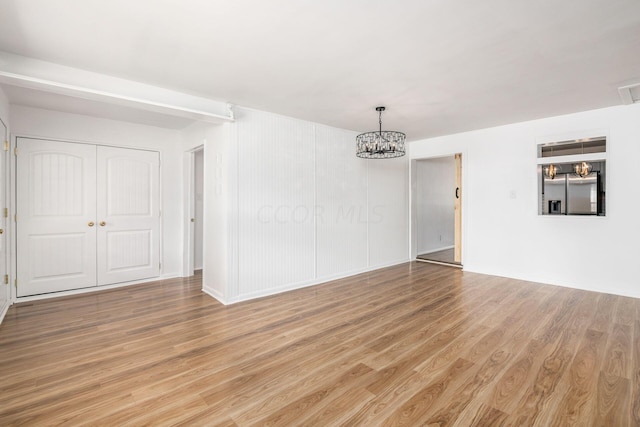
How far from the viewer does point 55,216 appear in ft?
13.0

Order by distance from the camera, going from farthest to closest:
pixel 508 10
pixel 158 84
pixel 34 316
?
1. pixel 34 316
2. pixel 158 84
3. pixel 508 10

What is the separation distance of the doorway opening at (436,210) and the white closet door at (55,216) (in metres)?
5.71

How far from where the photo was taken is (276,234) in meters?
4.15

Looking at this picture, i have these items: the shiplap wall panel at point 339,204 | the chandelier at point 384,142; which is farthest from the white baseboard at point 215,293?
the chandelier at point 384,142

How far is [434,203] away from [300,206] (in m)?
4.32

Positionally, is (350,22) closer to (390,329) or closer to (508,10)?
(508,10)

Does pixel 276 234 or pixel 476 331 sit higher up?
pixel 276 234

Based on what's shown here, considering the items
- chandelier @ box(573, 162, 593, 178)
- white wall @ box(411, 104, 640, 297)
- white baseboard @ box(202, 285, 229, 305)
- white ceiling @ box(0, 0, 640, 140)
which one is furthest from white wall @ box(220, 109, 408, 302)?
chandelier @ box(573, 162, 593, 178)

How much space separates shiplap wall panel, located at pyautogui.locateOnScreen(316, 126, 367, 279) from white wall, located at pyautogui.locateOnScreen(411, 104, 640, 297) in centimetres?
183

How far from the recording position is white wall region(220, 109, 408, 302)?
3832mm

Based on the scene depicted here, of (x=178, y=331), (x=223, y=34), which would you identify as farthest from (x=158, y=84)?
(x=178, y=331)

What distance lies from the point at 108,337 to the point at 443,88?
4222mm

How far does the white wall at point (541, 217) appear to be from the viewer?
152 inches

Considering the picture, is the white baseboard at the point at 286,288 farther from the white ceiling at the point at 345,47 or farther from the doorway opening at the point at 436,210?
the white ceiling at the point at 345,47
